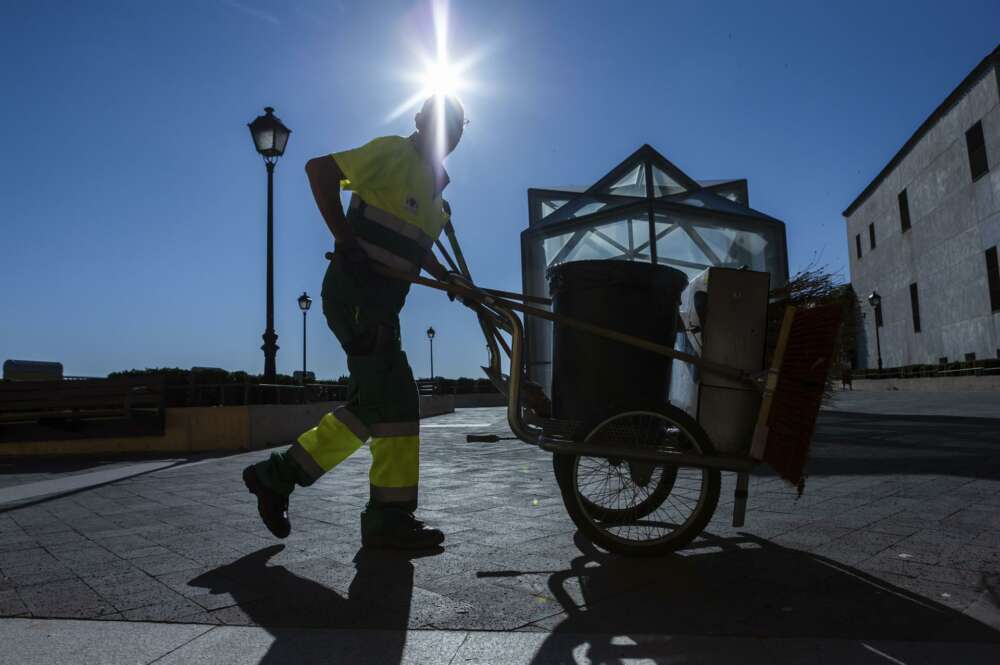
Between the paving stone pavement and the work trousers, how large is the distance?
34 centimetres

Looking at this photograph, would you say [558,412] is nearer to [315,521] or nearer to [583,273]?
[583,273]

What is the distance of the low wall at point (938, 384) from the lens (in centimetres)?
2311

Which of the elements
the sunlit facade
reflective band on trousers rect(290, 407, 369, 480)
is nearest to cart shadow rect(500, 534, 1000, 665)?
reflective band on trousers rect(290, 407, 369, 480)

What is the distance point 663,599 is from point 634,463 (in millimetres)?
913

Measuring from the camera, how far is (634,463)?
313cm

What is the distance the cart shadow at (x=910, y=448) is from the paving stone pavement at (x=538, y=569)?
0.44 m

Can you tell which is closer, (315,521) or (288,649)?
(288,649)

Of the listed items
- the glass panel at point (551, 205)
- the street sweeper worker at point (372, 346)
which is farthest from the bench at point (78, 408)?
the street sweeper worker at point (372, 346)

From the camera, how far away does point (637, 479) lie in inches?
124

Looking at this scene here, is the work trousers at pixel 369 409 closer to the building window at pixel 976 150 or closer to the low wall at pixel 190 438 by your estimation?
the low wall at pixel 190 438

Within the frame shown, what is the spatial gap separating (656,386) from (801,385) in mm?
734

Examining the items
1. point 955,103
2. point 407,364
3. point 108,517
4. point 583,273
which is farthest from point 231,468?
point 955,103

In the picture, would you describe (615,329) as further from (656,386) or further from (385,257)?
(385,257)

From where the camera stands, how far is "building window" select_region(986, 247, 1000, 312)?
98.2ft
